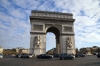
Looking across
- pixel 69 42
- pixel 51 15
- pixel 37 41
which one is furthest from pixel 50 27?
pixel 69 42

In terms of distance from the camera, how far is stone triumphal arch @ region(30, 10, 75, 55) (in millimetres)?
30719

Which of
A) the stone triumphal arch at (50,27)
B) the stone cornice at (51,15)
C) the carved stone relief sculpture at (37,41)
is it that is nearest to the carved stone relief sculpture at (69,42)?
the stone triumphal arch at (50,27)

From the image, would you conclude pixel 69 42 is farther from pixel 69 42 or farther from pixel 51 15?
pixel 51 15

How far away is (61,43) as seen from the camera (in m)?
32.5

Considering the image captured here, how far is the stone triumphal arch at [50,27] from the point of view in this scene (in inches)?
1209

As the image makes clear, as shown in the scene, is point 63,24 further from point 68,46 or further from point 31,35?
point 31,35

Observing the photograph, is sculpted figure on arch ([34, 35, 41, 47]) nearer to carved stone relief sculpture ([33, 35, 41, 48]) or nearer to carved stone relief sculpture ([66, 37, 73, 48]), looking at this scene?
carved stone relief sculpture ([33, 35, 41, 48])

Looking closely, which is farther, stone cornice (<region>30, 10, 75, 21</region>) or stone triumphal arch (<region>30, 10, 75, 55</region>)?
stone cornice (<region>30, 10, 75, 21</region>)

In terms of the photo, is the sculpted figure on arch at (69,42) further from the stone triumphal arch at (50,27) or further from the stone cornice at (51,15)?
the stone cornice at (51,15)

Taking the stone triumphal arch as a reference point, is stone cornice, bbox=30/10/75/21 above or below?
above

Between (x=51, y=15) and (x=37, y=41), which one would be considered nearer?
(x=37, y=41)

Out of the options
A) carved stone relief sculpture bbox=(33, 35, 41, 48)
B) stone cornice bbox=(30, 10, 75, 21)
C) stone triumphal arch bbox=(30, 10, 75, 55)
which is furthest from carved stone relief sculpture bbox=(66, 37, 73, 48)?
carved stone relief sculpture bbox=(33, 35, 41, 48)

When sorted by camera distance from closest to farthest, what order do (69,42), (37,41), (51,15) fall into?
(37,41) → (69,42) → (51,15)

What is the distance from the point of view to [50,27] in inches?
1313
